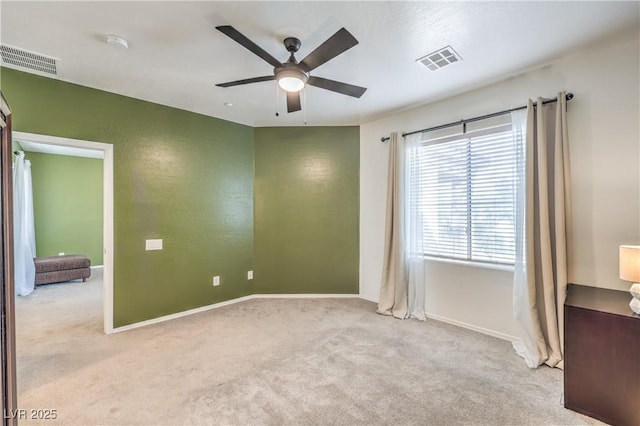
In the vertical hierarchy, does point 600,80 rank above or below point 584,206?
above

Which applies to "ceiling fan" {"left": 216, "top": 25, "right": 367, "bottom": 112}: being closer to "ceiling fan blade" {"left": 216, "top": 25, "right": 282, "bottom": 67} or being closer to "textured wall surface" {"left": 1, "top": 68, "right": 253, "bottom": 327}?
"ceiling fan blade" {"left": 216, "top": 25, "right": 282, "bottom": 67}

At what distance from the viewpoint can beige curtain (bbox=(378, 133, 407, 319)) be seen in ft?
12.9

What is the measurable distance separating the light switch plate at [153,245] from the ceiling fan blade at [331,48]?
294 cm

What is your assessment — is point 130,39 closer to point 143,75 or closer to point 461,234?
point 143,75

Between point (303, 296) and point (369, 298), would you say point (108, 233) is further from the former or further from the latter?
point (369, 298)

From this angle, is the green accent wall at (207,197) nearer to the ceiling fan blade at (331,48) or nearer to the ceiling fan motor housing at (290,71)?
the ceiling fan motor housing at (290,71)

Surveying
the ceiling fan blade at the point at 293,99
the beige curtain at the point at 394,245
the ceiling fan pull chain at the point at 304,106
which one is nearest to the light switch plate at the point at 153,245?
the ceiling fan blade at the point at 293,99

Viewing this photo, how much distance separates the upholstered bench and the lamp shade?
7695mm

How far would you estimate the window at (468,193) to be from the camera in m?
3.18

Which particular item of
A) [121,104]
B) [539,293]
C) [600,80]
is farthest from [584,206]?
[121,104]

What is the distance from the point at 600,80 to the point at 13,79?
544 cm

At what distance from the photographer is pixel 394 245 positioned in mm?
4023

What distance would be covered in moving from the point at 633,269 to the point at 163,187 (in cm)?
462

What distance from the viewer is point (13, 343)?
1.74 metres
